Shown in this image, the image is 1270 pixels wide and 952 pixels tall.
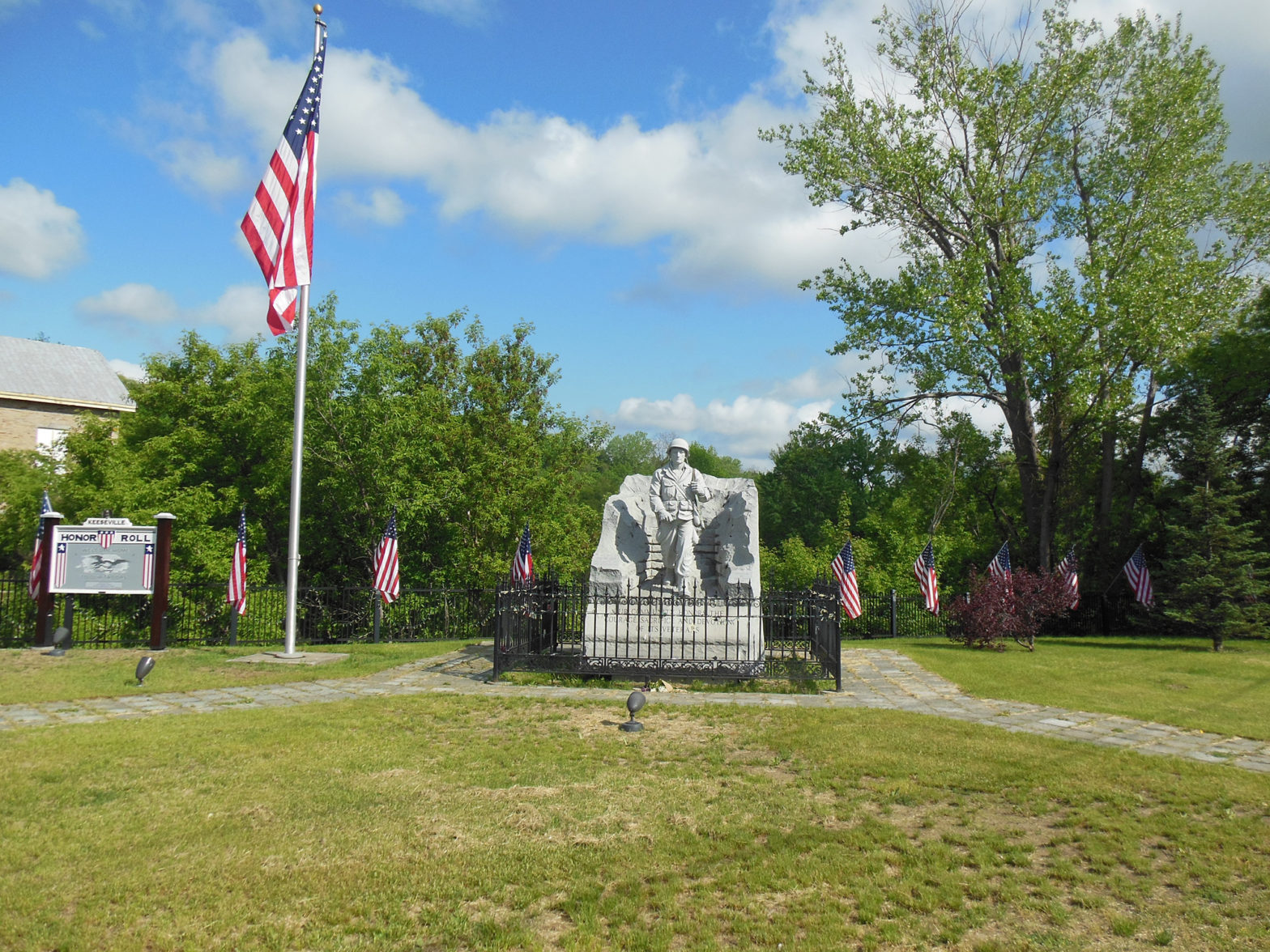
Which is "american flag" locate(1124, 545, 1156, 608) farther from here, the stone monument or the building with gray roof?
the building with gray roof

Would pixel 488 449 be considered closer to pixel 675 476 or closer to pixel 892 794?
pixel 675 476

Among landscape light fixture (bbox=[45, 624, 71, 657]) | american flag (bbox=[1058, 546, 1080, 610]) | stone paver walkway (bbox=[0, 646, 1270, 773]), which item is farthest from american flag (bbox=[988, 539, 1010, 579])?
landscape light fixture (bbox=[45, 624, 71, 657])

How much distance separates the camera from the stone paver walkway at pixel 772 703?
7479mm

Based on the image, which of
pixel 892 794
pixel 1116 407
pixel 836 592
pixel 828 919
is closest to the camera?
pixel 828 919

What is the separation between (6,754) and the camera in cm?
627

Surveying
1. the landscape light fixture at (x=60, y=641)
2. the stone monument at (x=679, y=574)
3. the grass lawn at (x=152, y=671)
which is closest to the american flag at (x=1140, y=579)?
the stone monument at (x=679, y=574)

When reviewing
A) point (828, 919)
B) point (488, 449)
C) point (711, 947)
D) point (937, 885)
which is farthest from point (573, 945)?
point (488, 449)

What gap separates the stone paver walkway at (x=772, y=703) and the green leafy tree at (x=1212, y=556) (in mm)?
8036

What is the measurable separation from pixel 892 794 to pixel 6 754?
6745mm

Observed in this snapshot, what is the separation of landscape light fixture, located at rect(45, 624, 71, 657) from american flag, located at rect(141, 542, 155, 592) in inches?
45.4

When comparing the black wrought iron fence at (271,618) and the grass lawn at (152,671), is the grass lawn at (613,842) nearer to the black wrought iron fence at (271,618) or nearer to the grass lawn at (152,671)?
the grass lawn at (152,671)

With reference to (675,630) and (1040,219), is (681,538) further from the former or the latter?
(1040,219)

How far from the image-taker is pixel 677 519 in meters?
11.1

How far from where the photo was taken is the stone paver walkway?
7479 mm
